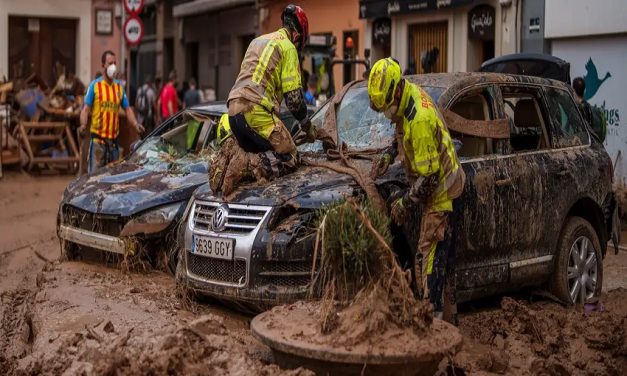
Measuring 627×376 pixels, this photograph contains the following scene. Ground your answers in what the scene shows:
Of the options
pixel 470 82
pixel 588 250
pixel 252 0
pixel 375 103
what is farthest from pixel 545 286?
pixel 252 0

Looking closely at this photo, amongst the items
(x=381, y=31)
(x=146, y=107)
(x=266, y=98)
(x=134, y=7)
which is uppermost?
(x=134, y=7)

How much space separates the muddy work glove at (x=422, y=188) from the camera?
666cm

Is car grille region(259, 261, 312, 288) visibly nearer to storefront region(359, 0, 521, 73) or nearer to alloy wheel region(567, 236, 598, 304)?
alloy wheel region(567, 236, 598, 304)

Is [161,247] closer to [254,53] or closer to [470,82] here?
[254,53]

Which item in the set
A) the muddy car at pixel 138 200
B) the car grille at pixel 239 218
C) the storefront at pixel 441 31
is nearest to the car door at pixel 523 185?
the car grille at pixel 239 218

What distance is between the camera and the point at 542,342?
23.1 ft

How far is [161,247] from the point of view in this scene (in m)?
8.91

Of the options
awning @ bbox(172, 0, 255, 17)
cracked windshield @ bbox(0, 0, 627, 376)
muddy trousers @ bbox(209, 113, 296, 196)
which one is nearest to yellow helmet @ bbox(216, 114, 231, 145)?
cracked windshield @ bbox(0, 0, 627, 376)

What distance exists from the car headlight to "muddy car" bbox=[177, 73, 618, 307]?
1.03 meters

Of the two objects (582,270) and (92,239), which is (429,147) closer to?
(582,270)

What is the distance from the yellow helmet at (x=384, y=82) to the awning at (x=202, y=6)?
77.1 ft

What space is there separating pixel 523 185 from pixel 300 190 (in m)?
1.71

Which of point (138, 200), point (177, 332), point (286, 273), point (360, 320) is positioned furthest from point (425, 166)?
point (138, 200)

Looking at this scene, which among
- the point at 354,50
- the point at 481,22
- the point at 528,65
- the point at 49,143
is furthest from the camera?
the point at 354,50
